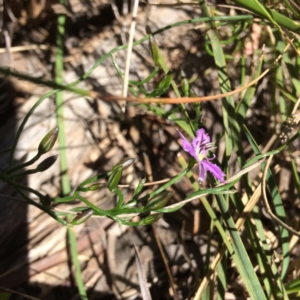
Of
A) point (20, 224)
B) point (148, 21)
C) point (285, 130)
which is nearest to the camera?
point (285, 130)

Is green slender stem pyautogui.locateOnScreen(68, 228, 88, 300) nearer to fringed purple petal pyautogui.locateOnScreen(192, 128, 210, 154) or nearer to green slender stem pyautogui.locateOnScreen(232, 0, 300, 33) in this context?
fringed purple petal pyautogui.locateOnScreen(192, 128, 210, 154)

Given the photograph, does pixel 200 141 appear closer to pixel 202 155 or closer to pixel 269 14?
pixel 202 155

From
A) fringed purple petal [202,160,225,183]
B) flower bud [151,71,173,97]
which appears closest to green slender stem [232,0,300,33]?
flower bud [151,71,173,97]

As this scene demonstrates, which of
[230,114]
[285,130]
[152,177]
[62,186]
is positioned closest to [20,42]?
[62,186]

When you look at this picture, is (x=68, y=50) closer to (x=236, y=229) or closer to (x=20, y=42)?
(x=20, y=42)

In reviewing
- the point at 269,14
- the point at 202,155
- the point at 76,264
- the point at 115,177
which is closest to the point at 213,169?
the point at 202,155

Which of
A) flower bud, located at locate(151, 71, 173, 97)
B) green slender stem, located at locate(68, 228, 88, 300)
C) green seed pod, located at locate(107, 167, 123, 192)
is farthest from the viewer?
green slender stem, located at locate(68, 228, 88, 300)

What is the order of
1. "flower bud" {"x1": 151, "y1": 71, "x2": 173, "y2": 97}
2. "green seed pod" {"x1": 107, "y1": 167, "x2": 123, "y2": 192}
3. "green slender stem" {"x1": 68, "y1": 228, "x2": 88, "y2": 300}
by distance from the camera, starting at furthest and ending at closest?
"green slender stem" {"x1": 68, "y1": 228, "x2": 88, "y2": 300}
"flower bud" {"x1": 151, "y1": 71, "x2": 173, "y2": 97}
"green seed pod" {"x1": 107, "y1": 167, "x2": 123, "y2": 192}

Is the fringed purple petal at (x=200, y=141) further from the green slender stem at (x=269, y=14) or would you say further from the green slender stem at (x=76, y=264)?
the green slender stem at (x=76, y=264)
